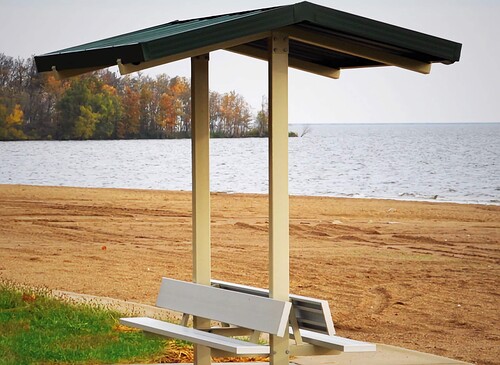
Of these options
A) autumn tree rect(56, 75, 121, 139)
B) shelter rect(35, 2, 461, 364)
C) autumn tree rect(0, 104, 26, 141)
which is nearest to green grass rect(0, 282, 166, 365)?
shelter rect(35, 2, 461, 364)

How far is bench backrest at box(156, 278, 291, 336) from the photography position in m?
6.23

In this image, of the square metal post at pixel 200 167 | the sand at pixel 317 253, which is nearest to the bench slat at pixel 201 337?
the square metal post at pixel 200 167

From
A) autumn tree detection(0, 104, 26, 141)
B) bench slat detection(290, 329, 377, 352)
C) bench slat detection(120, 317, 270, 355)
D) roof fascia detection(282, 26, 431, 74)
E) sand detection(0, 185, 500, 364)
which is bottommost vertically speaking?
sand detection(0, 185, 500, 364)

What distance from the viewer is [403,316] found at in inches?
597

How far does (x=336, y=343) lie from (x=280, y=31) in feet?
5.96

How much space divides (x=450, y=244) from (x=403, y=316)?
9158 mm

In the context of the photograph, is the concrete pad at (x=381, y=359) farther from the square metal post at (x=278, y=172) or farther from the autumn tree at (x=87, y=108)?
the autumn tree at (x=87, y=108)

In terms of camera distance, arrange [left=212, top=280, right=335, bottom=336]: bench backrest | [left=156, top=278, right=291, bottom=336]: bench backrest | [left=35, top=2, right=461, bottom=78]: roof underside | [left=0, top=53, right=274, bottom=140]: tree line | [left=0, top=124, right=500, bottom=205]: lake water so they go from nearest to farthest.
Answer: [left=35, top=2, right=461, bottom=78]: roof underside, [left=156, top=278, right=291, bottom=336]: bench backrest, [left=212, top=280, right=335, bottom=336]: bench backrest, [left=0, top=53, right=274, bottom=140]: tree line, [left=0, top=124, right=500, bottom=205]: lake water

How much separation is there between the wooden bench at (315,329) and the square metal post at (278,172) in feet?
0.84

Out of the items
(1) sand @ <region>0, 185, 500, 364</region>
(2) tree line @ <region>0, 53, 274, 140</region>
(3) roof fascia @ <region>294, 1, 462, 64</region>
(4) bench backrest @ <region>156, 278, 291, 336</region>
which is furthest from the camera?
(2) tree line @ <region>0, 53, 274, 140</region>

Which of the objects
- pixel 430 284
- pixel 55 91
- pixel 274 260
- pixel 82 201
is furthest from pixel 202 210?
pixel 55 91

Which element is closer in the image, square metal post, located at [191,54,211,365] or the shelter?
the shelter

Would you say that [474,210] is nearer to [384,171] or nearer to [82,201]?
[82,201]

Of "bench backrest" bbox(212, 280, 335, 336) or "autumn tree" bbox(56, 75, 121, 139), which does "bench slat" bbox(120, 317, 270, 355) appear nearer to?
"bench backrest" bbox(212, 280, 335, 336)
